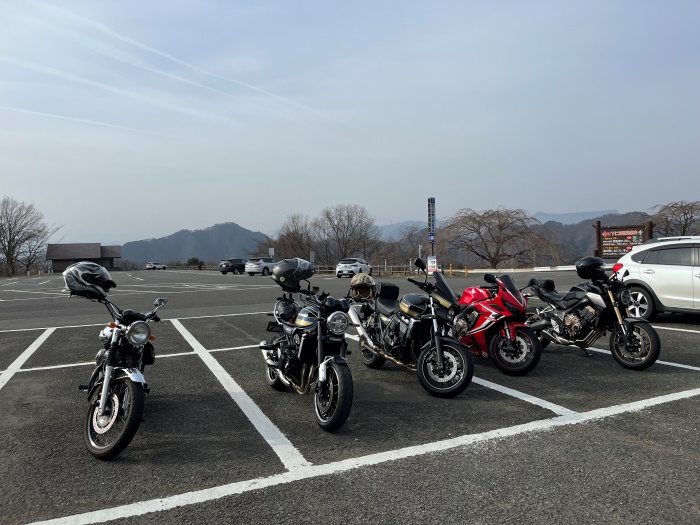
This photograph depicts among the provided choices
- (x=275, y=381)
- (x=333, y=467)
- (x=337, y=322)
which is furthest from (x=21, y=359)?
(x=333, y=467)

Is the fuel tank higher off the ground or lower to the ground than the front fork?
higher

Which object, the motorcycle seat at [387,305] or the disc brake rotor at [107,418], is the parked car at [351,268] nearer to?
the motorcycle seat at [387,305]

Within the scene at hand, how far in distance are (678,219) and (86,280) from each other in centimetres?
4206

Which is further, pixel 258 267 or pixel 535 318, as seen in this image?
pixel 258 267

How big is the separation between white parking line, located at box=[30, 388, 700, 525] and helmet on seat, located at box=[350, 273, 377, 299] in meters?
2.52

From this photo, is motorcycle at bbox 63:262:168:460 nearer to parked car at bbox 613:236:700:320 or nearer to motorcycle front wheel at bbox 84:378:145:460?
motorcycle front wheel at bbox 84:378:145:460

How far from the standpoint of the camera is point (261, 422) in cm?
452

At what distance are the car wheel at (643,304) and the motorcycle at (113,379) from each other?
28.1 feet

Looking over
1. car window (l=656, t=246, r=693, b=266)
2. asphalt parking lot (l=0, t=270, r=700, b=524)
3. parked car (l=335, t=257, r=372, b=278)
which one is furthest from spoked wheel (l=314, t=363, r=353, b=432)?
parked car (l=335, t=257, r=372, b=278)

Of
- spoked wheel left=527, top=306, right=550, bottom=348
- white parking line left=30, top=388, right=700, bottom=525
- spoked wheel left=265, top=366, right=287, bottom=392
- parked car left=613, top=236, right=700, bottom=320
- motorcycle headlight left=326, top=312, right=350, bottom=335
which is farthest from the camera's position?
parked car left=613, top=236, right=700, bottom=320

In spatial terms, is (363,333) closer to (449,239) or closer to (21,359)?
(21,359)

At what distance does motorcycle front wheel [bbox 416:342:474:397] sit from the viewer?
16.4 ft

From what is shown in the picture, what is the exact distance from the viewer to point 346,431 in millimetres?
4254

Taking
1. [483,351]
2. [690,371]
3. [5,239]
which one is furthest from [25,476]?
[5,239]
